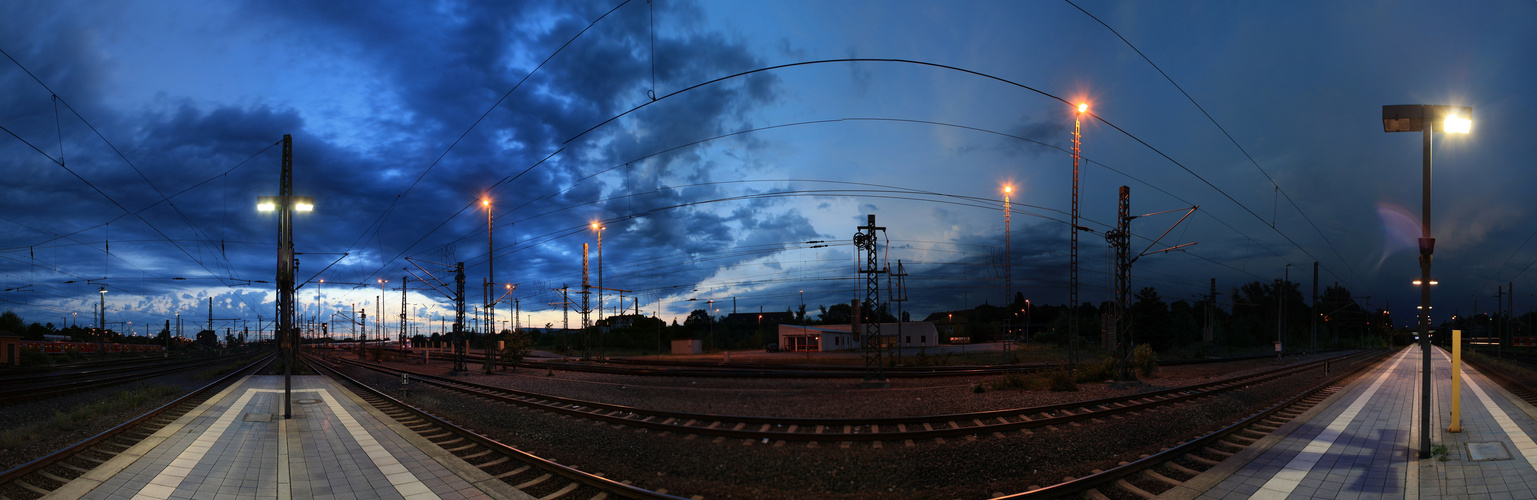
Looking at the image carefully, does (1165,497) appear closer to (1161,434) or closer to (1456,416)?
(1161,434)

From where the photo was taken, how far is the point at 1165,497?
28.1 feet

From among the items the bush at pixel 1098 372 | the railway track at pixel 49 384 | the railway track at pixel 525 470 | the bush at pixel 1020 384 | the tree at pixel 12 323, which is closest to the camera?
the railway track at pixel 525 470

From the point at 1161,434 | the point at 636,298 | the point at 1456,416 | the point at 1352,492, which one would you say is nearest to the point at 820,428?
the point at 1161,434

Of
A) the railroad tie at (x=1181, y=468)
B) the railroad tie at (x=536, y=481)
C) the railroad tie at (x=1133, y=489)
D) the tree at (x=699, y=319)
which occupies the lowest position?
the tree at (x=699, y=319)

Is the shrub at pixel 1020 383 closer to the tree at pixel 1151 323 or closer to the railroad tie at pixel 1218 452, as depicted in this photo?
the railroad tie at pixel 1218 452

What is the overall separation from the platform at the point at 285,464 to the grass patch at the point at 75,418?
214cm

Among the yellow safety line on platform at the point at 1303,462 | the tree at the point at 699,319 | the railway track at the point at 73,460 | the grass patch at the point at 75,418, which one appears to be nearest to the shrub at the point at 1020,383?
the yellow safety line on platform at the point at 1303,462

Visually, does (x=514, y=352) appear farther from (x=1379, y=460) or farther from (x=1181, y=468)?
(x=1379, y=460)

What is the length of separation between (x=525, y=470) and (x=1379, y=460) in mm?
14775

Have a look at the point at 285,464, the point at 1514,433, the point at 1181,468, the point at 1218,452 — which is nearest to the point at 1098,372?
the point at 1514,433

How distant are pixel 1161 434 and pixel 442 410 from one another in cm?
1872

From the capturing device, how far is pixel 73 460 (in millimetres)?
11062

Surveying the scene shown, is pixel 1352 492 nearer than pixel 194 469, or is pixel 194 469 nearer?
pixel 1352 492

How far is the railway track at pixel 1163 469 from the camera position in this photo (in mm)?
8625
